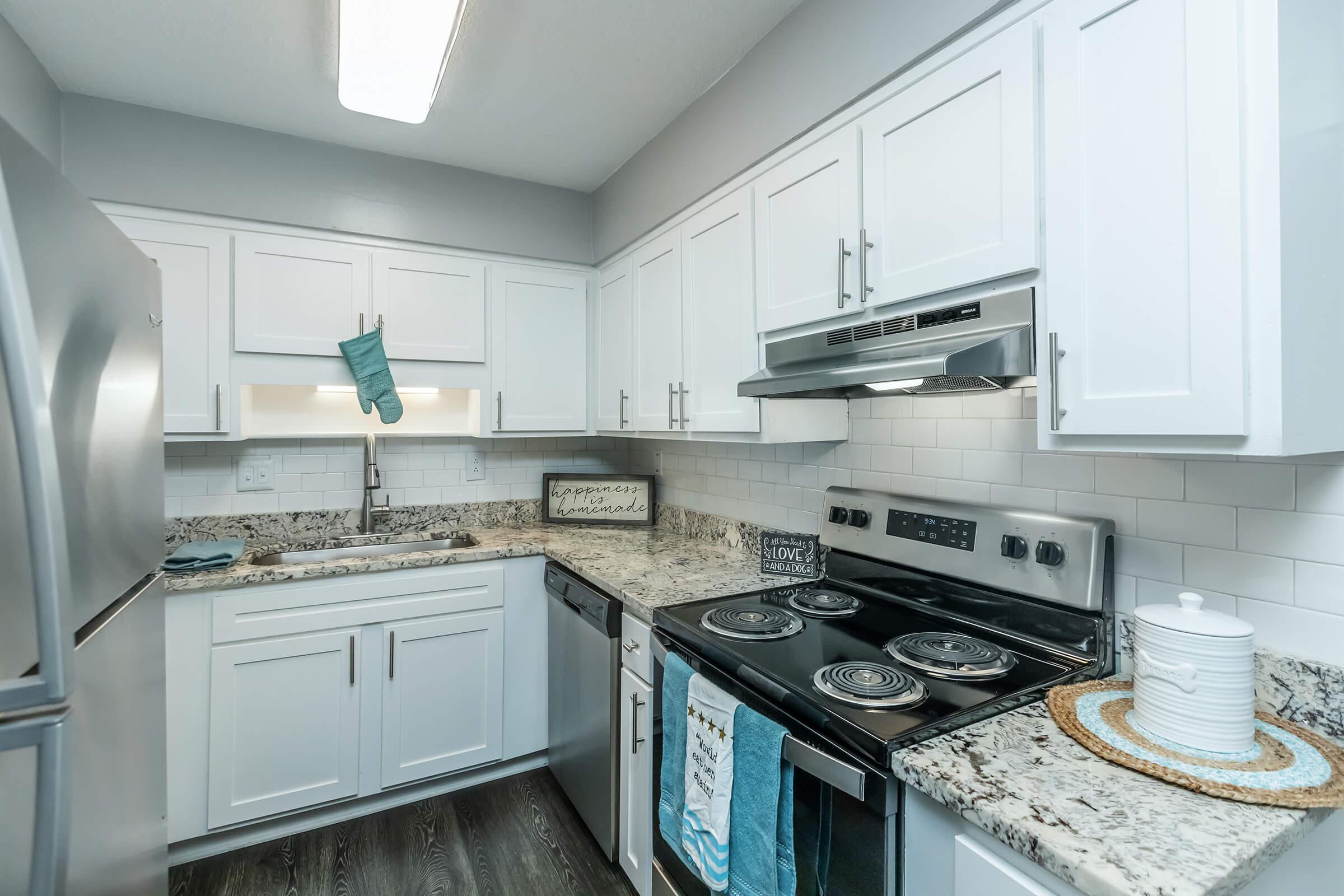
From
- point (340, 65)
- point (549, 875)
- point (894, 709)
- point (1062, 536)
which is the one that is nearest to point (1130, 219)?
point (1062, 536)

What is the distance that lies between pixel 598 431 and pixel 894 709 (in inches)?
83.3

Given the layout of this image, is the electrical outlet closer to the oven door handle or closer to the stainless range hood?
the stainless range hood

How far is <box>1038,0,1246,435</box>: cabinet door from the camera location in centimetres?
89

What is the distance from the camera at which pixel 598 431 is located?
118 inches

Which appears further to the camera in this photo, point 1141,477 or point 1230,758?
point 1141,477

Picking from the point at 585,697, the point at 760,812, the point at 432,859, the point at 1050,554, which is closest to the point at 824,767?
the point at 760,812

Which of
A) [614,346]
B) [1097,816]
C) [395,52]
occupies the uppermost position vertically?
[395,52]

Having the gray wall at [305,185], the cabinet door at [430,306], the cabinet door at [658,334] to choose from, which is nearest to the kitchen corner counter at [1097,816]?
the cabinet door at [658,334]

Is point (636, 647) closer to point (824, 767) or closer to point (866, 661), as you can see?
point (866, 661)

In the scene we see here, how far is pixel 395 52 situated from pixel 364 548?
192cm

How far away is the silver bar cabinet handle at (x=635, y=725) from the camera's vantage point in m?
1.77

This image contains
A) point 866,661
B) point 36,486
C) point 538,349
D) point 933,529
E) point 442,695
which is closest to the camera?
point 36,486

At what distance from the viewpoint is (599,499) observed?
10.0 feet

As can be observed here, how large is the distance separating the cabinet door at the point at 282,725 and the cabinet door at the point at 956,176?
214cm
